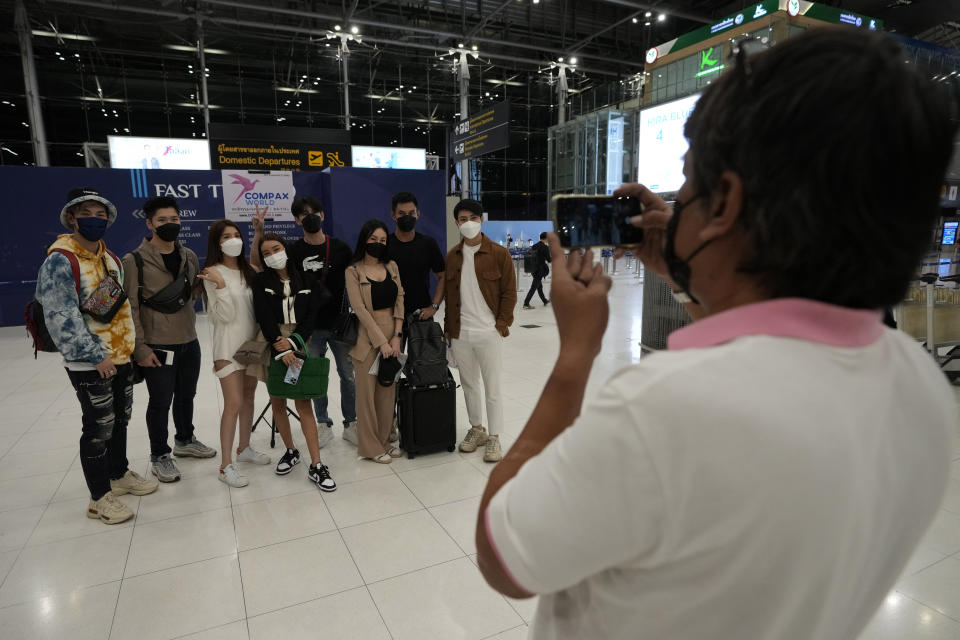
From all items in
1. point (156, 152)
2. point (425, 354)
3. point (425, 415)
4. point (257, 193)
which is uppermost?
point (156, 152)

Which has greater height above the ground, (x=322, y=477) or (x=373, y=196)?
(x=373, y=196)

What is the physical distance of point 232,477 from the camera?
3.10 metres

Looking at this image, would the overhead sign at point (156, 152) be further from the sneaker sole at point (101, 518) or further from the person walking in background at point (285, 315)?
the sneaker sole at point (101, 518)

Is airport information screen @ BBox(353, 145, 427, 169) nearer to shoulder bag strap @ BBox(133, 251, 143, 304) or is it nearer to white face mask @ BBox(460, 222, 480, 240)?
white face mask @ BBox(460, 222, 480, 240)

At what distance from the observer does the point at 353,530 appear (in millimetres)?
2684

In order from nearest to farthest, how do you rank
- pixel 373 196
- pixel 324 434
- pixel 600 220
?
pixel 600 220
pixel 324 434
pixel 373 196

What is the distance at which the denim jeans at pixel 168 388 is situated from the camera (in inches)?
126

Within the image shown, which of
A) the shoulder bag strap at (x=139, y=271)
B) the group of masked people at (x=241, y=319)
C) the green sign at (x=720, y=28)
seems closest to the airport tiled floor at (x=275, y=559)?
the group of masked people at (x=241, y=319)

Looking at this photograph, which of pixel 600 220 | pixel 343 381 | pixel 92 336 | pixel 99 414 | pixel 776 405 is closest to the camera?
pixel 776 405

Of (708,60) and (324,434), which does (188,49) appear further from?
(324,434)

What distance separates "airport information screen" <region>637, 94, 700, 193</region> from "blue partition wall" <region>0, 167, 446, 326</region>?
4.29 metres

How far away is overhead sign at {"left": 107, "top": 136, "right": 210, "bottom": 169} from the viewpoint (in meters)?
12.7

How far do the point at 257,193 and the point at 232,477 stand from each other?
640 cm

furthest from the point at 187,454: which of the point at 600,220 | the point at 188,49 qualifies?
the point at 188,49
